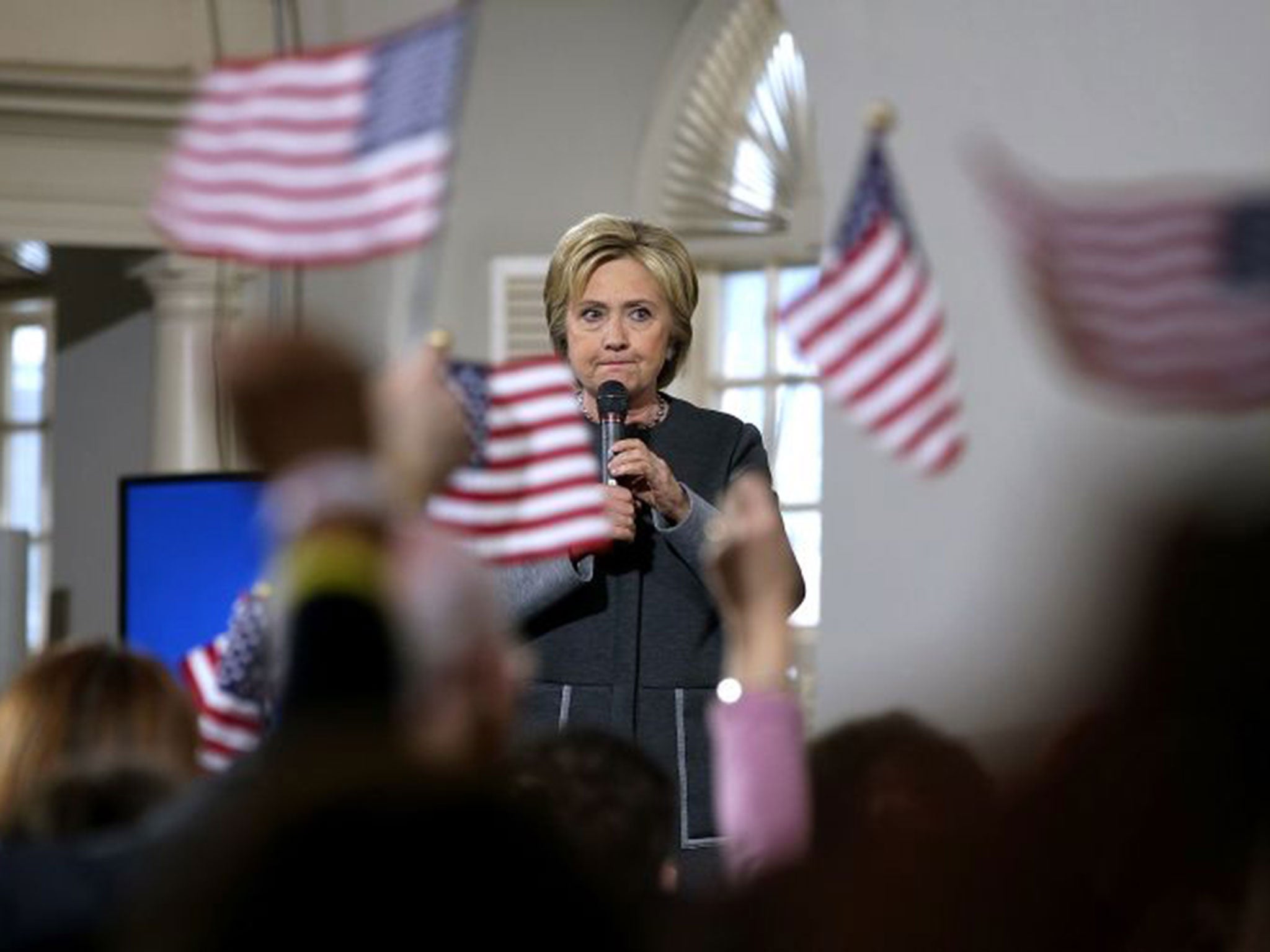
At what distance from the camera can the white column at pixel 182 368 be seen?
285 inches

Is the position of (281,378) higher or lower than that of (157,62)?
lower

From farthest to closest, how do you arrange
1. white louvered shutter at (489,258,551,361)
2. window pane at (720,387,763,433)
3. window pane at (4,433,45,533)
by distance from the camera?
window pane at (4,433,45,533) → window pane at (720,387,763,433) → white louvered shutter at (489,258,551,361)

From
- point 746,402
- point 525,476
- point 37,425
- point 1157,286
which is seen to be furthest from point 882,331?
point 37,425

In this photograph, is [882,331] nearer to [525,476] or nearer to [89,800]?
[525,476]

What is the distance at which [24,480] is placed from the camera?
948 cm

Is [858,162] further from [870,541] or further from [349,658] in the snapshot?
[349,658]

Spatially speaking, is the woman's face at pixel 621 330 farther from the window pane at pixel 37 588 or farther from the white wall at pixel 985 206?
Answer: the window pane at pixel 37 588

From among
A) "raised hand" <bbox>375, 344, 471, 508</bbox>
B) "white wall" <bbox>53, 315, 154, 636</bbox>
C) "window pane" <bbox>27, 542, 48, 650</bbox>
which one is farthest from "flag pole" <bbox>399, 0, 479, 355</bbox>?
"window pane" <bbox>27, 542, 48, 650</bbox>

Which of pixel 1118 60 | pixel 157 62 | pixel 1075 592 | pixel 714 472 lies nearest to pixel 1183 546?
pixel 1075 592

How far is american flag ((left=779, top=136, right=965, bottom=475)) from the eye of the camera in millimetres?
2371

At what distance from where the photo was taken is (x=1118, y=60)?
19.5ft

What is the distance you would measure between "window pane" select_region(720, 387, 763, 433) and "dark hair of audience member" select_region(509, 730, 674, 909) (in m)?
5.39

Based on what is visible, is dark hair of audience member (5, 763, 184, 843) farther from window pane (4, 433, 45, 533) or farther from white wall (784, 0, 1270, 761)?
window pane (4, 433, 45, 533)

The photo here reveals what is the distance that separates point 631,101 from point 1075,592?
5.94 m
